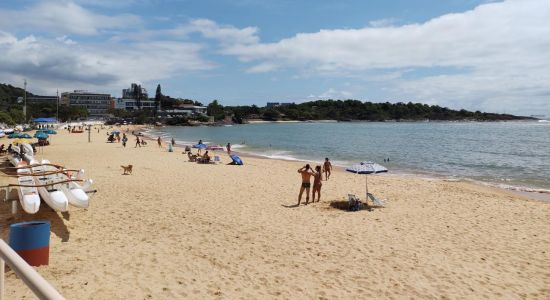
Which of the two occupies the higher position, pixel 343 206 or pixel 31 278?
pixel 31 278

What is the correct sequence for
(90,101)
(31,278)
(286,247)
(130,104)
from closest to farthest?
(31,278)
(286,247)
(90,101)
(130,104)

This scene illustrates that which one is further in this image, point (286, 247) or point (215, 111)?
point (215, 111)

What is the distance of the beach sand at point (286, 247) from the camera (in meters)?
6.51

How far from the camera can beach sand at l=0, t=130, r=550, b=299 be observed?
651 cm

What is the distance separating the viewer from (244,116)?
19812 cm

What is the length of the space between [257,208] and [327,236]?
341 cm

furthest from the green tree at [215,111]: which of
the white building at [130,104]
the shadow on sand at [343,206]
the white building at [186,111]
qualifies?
the shadow on sand at [343,206]

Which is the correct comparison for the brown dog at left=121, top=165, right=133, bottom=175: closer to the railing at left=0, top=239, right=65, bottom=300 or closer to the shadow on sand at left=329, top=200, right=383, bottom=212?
the shadow on sand at left=329, top=200, right=383, bottom=212

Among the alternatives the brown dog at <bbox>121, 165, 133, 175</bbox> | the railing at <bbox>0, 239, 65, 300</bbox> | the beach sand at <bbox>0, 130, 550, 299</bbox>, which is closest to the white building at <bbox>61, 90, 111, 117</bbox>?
the brown dog at <bbox>121, 165, 133, 175</bbox>

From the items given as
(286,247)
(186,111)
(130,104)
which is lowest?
(286,247)

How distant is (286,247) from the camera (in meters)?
8.66

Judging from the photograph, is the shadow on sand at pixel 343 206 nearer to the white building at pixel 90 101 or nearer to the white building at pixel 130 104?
the white building at pixel 130 104

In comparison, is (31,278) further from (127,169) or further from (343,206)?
(127,169)

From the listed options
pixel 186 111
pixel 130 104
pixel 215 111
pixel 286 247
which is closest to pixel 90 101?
pixel 130 104
